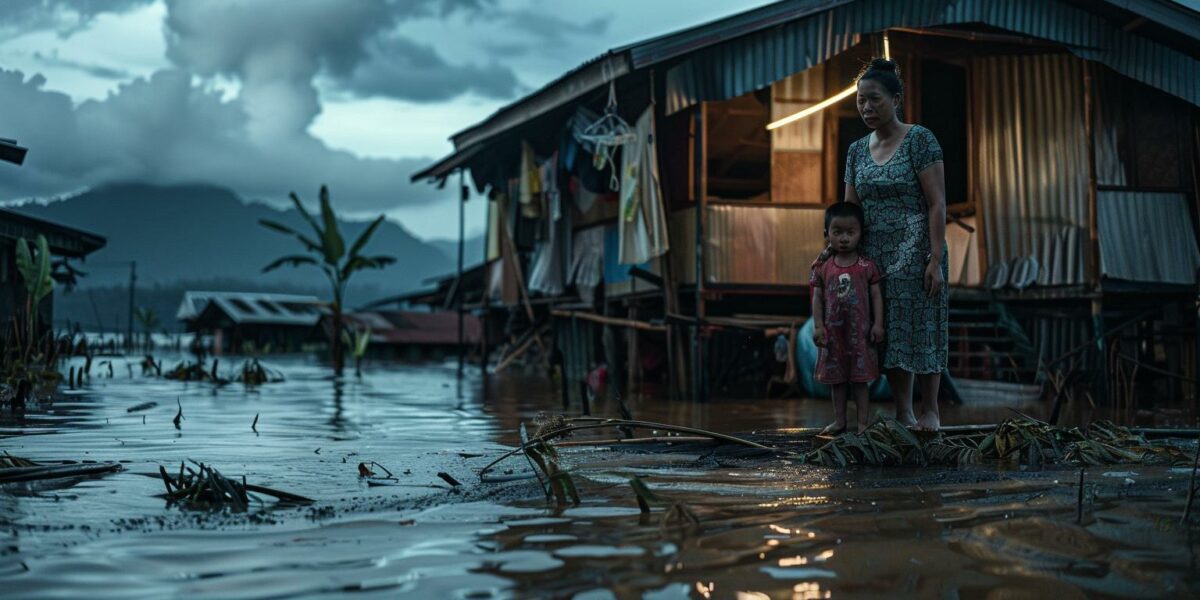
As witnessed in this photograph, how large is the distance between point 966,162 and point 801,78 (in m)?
2.18

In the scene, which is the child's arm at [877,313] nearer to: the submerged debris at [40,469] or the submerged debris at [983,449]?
the submerged debris at [983,449]

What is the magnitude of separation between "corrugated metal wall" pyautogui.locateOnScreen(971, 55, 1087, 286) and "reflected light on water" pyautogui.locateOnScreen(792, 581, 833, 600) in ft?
31.2

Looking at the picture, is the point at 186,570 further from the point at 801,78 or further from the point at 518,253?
the point at 518,253

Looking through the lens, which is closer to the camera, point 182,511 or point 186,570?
point 186,570

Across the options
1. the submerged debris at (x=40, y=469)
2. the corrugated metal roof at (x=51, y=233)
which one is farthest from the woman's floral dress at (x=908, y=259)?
the corrugated metal roof at (x=51, y=233)

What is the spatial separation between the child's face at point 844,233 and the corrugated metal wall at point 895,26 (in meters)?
5.41

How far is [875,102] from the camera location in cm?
471

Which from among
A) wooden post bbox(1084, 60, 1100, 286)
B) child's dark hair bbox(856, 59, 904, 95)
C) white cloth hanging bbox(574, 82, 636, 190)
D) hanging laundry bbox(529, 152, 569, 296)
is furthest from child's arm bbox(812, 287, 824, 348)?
hanging laundry bbox(529, 152, 569, 296)

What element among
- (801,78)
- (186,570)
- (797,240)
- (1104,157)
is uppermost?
(801,78)

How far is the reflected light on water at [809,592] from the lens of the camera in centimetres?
206

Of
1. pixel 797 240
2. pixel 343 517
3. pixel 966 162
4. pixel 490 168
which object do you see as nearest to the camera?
pixel 343 517

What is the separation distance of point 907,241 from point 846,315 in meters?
0.43

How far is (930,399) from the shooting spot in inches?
185

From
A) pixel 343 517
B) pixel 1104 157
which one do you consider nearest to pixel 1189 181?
pixel 1104 157
